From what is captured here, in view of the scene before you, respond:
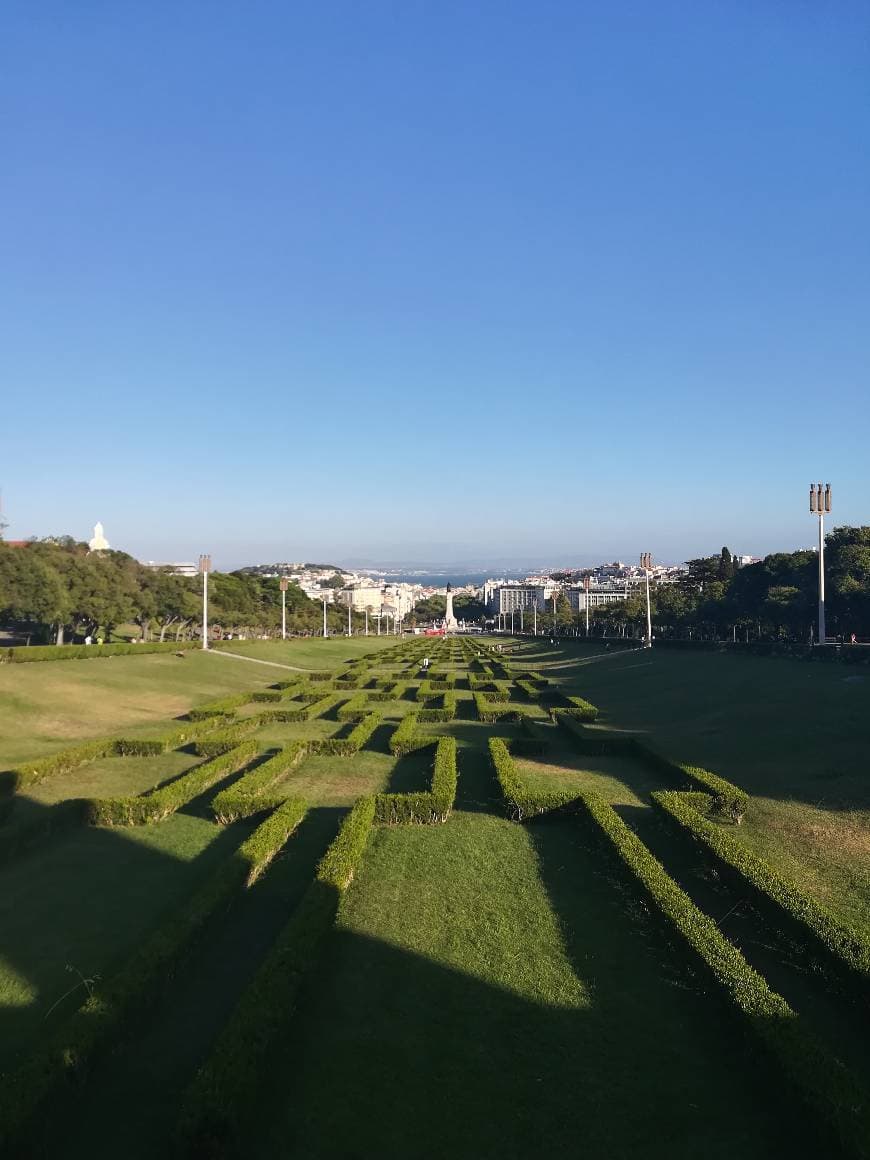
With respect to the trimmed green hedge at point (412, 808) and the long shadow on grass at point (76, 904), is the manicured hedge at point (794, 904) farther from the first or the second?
the long shadow on grass at point (76, 904)

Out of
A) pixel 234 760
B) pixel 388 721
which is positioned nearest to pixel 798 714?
pixel 388 721

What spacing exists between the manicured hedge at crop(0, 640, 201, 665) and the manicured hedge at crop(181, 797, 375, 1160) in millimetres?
28024

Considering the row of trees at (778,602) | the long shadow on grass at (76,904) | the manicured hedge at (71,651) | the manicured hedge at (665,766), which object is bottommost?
the long shadow on grass at (76,904)

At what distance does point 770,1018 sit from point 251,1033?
4133 millimetres

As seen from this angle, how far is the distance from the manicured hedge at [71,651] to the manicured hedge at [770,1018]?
98.4ft

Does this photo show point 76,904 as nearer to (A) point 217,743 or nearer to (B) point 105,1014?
(B) point 105,1014

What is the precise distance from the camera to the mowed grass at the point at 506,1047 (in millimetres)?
5551

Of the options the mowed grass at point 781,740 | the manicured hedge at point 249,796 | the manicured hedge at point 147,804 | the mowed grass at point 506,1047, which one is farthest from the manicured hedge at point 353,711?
the mowed grass at point 506,1047

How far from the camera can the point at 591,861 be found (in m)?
11.6

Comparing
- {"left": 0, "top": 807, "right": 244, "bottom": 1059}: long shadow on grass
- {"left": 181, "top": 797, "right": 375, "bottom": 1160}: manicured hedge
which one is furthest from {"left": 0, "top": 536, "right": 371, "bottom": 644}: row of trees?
{"left": 181, "top": 797, "right": 375, "bottom": 1160}: manicured hedge

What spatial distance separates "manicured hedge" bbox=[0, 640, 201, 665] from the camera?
32.9m

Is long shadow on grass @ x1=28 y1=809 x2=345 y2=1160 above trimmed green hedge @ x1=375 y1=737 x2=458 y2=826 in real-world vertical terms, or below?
below

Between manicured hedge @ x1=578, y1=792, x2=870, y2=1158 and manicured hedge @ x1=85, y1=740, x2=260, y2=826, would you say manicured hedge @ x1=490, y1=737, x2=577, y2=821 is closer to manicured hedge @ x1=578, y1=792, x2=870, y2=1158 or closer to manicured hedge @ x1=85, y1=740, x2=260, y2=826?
manicured hedge @ x1=578, y1=792, x2=870, y2=1158

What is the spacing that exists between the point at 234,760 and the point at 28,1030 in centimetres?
1150
